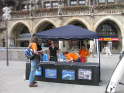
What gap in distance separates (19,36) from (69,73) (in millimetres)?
39811

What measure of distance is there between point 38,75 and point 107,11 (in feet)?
101

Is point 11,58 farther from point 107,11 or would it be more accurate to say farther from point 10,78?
point 107,11

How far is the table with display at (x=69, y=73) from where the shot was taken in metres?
12.2

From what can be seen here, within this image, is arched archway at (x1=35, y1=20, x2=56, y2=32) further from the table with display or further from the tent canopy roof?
the table with display

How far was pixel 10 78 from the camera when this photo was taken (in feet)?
47.4

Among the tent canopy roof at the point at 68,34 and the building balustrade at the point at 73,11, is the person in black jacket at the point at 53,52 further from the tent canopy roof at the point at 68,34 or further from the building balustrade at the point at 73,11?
the building balustrade at the point at 73,11

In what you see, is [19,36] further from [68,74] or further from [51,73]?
[68,74]

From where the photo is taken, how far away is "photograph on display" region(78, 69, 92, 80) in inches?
482

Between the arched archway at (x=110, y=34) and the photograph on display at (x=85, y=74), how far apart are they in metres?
31.9

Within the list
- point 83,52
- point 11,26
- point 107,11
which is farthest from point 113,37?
point 83,52

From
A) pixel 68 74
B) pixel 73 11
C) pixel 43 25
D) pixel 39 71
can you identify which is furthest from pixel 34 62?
pixel 43 25

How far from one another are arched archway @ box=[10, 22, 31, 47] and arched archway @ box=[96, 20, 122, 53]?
13.3m

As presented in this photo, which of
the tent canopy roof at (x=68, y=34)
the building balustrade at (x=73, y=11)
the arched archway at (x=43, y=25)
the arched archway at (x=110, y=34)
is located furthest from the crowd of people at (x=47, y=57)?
the arched archway at (x=43, y=25)

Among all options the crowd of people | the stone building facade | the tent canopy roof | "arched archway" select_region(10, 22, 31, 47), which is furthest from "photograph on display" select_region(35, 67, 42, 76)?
"arched archway" select_region(10, 22, 31, 47)
